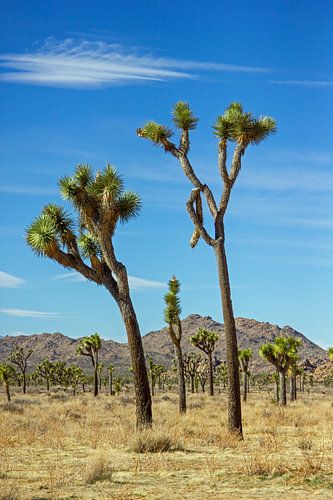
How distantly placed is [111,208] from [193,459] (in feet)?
26.8

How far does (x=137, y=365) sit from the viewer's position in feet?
59.5

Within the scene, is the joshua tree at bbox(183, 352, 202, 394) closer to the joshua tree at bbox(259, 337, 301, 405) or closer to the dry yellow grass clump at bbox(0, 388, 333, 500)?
the joshua tree at bbox(259, 337, 301, 405)

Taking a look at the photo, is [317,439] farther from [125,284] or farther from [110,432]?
[125,284]

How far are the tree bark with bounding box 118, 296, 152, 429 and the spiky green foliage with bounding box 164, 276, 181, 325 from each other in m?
11.3

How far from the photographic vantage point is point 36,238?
18.5 metres

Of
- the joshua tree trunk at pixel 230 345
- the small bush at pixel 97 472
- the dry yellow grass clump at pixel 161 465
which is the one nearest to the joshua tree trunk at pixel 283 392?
the dry yellow grass clump at pixel 161 465

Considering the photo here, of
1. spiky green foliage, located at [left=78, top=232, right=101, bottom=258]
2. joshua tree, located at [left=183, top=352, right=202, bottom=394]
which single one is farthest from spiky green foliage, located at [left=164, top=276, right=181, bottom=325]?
joshua tree, located at [left=183, top=352, right=202, bottom=394]

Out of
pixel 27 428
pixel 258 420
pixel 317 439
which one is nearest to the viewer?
pixel 317 439

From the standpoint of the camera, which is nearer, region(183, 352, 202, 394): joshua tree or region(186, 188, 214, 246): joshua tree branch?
region(186, 188, 214, 246): joshua tree branch

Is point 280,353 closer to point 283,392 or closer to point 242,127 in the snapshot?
point 283,392

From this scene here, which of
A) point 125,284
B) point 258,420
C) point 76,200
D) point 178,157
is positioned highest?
point 178,157

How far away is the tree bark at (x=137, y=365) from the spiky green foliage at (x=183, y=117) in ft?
18.3

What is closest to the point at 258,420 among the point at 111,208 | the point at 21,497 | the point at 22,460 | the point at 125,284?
the point at 125,284

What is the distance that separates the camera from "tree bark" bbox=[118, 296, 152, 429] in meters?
17.9
